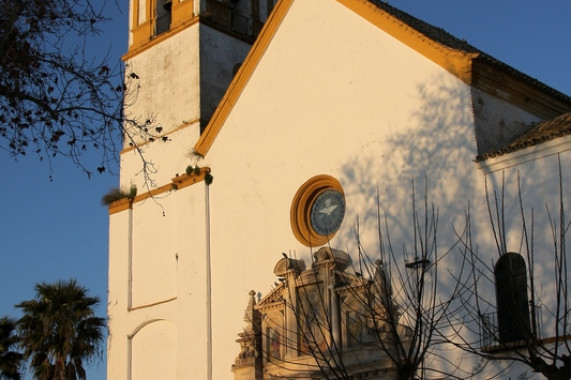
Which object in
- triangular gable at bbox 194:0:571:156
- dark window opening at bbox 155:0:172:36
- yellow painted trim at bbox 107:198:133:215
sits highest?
dark window opening at bbox 155:0:172:36

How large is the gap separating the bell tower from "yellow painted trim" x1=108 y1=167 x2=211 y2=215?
1.1 inches

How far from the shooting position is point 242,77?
24406 millimetres

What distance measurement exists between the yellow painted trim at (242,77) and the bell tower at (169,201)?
0.74 meters

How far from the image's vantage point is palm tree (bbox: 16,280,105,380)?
85.9 ft

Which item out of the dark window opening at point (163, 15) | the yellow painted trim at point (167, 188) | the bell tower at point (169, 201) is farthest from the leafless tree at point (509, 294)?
the dark window opening at point (163, 15)

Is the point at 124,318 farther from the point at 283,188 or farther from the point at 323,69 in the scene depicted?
the point at 323,69

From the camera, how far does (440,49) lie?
66.6 feet

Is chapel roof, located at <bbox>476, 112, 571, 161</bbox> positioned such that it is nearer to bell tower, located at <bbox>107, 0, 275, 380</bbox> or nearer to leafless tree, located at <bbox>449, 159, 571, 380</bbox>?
leafless tree, located at <bbox>449, 159, 571, 380</bbox>

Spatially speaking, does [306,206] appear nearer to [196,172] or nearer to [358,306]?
[358,306]

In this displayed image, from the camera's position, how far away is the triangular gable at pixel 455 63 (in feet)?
65.5

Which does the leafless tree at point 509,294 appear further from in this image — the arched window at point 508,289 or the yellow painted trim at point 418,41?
the yellow painted trim at point 418,41

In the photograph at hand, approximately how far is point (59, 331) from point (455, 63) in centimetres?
1288

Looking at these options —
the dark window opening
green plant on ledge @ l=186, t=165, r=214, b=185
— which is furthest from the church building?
the dark window opening

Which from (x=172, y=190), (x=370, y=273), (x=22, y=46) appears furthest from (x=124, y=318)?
(x=22, y=46)
